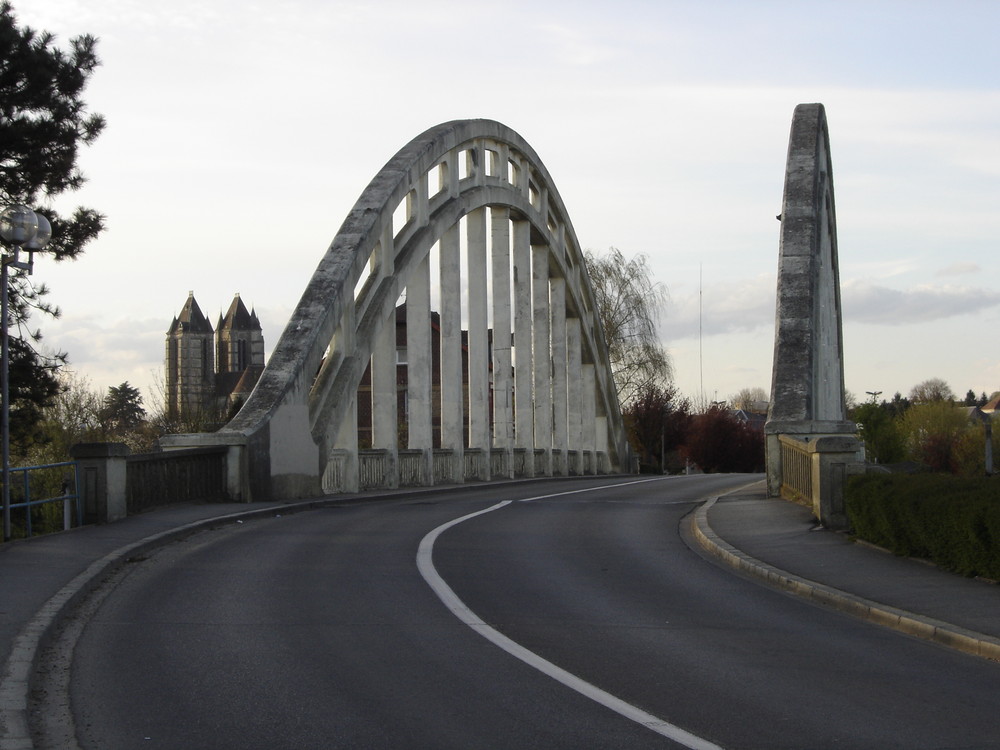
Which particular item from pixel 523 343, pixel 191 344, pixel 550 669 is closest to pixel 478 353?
pixel 523 343

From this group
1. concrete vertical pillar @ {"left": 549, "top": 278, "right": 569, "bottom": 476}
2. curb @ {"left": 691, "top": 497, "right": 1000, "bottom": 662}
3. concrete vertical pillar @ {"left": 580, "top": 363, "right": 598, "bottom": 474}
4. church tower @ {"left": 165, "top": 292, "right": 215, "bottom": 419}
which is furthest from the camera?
church tower @ {"left": 165, "top": 292, "right": 215, "bottom": 419}

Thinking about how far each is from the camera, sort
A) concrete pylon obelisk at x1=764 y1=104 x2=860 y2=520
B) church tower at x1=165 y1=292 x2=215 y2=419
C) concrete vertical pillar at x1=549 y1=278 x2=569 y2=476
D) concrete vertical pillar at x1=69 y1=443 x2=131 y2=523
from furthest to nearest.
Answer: church tower at x1=165 y1=292 x2=215 y2=419, concrete vertical pillar at x1=549 y1=278 x2=569 y2=476, concrete pylon obelisk at x1=764 y1=104 x2=860 y2=520, concrete vertical pillar at x1=69 y1=443 x2=131 y2=523

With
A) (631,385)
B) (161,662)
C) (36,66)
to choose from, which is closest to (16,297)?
(36,66)

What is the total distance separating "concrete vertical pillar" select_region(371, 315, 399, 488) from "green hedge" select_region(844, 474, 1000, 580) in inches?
612

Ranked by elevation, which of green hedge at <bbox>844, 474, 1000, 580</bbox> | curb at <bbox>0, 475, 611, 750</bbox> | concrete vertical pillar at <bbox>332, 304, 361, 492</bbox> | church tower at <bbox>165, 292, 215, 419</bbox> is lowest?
curb at <bbox>0, 475, 611, 750</bbox>

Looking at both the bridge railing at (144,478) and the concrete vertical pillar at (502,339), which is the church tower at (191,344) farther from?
the bridge railing at (144,478)

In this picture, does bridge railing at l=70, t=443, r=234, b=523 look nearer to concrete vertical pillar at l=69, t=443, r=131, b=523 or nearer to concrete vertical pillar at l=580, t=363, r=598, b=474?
concrete vertical pillar at l=69, t=443, r=131, b=523

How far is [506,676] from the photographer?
780 cm

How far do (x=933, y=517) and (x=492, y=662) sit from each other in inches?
237

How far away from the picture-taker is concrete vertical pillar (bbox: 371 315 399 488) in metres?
29.3

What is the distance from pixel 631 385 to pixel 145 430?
25.7 m

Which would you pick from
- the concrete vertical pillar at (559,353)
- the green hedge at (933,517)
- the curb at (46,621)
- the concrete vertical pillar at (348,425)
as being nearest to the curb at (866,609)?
the green hedge at (933,517)

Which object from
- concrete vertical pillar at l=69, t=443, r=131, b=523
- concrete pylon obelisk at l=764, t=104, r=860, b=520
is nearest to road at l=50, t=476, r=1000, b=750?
concrete vertical pillar at l=69, t=443, r=131, b=523

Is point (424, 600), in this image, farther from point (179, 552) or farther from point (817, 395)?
point (817, 395)
